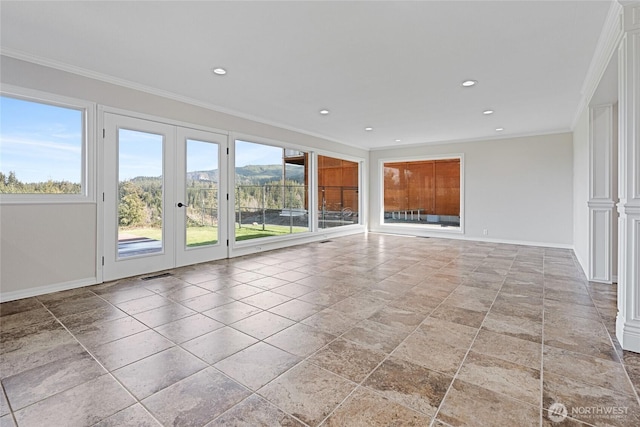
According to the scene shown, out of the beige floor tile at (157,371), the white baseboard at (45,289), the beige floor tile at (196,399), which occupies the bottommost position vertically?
A: the beige floor tile at (196,399)

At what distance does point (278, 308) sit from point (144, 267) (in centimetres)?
245

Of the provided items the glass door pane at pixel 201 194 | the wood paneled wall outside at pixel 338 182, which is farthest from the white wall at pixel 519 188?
the glass door pane at pixel 201 194

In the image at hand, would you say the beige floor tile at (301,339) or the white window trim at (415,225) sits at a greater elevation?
the white window trim at (415,225)

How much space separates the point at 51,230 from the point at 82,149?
1.01 metres

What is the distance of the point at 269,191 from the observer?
6660 millimetres

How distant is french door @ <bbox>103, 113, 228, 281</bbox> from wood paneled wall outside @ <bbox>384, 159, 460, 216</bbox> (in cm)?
570

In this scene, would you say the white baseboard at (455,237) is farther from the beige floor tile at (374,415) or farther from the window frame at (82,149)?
the window frame at (82,149)

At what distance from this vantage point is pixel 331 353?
219cm

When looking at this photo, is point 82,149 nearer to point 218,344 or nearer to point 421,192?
point 218,344

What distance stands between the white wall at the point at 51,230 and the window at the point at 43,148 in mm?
135

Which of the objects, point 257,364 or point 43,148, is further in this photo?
point 43,148

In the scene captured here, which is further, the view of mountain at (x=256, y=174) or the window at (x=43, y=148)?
the view of mountain at (x=256, y=174)

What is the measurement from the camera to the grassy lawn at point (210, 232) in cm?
441

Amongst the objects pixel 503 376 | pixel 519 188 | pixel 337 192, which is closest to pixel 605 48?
pixel 503 376
